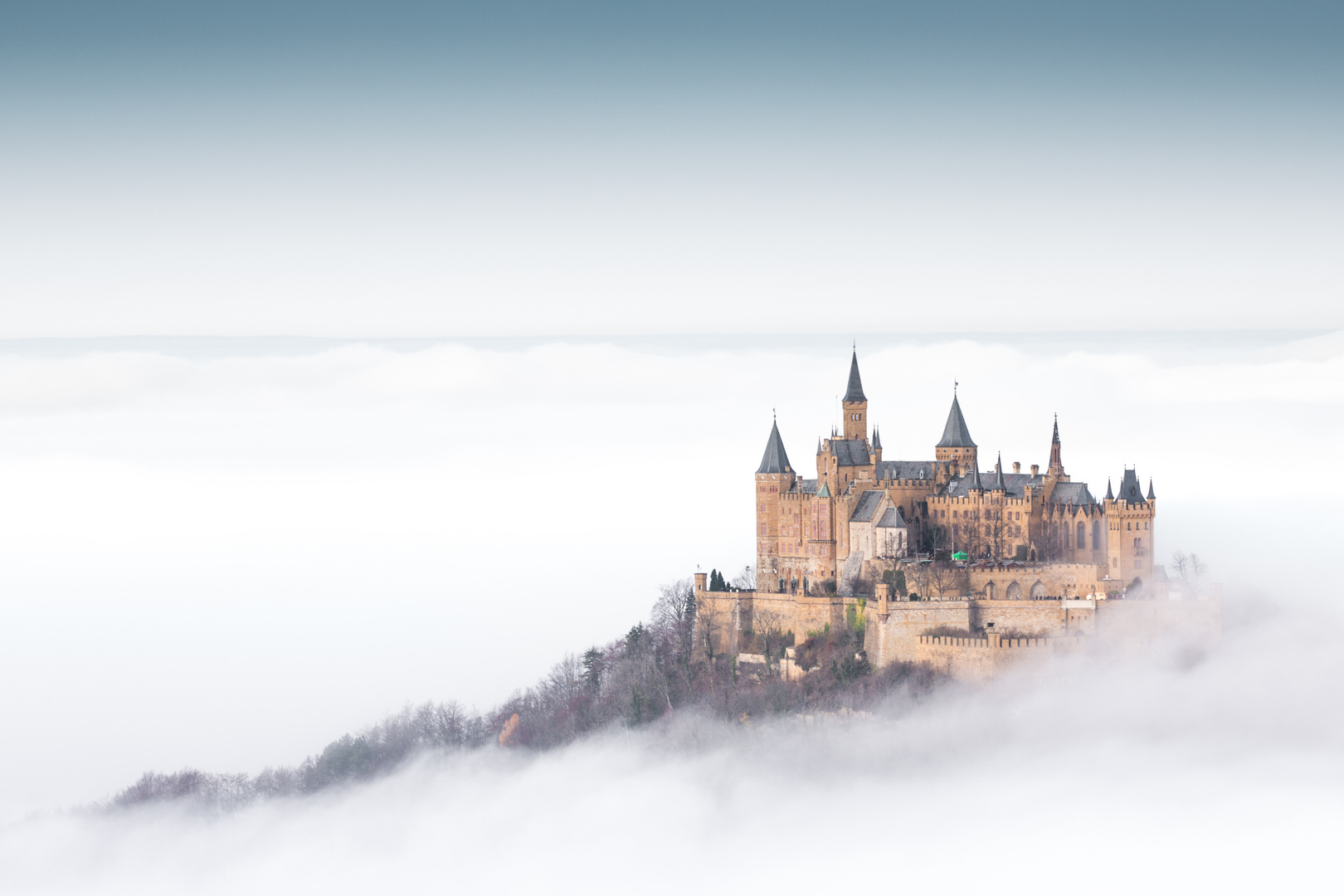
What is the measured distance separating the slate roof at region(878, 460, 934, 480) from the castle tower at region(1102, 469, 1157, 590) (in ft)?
31.4

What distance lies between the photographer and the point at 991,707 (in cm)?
6875

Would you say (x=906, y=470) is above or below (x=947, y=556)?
above

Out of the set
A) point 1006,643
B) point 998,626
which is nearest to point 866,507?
point 998,626

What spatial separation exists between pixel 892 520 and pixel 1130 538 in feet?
36.7

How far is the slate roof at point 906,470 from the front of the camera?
8062 cm

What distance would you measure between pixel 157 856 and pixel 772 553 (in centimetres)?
4659

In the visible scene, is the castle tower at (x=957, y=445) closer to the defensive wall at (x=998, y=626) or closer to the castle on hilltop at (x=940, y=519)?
the castle on hilltop at (x=940, y=519)

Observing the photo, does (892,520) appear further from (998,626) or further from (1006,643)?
(1006,643)

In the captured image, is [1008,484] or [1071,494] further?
[1008,484]

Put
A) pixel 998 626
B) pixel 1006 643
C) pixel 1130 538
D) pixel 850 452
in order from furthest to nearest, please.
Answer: pixel 850 452 < pixel 1130 538 < pixel 998 626 < pixel 1006 643

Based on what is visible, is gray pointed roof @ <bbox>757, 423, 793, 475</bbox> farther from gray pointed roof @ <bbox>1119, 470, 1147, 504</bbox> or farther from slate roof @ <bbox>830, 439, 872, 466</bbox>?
gray pointed roof @ <bbox>1119, 470, 1147, 504</bbox>

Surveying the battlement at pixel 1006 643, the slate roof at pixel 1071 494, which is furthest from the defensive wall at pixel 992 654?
the slate roof at pixel 1071 494

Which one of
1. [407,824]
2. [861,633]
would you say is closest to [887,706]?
[861,633]

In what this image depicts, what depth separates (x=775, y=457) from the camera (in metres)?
82.6
